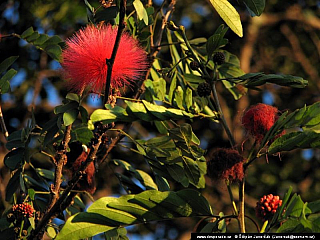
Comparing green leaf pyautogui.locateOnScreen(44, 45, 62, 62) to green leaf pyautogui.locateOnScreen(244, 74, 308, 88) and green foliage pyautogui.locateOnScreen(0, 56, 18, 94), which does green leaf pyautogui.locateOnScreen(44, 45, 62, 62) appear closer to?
green foliage pyautogui.locateOnScreen(0, 56, 18, 94)

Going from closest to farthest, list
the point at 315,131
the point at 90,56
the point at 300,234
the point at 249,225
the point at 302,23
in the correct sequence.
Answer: the point at 300,234, the point at 315,131, the point at 90,56, the point at 249,225, the point at 302,23

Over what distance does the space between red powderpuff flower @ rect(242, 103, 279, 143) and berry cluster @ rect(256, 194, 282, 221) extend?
0.19m

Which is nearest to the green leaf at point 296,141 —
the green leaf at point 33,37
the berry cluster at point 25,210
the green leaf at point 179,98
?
the green leaf at point 179,98

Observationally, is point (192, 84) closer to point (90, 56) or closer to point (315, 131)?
point (90, 56)

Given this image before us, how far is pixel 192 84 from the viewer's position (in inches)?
87.6

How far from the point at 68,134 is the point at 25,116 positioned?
10.3 ft

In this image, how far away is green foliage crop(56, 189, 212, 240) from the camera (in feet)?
5.06

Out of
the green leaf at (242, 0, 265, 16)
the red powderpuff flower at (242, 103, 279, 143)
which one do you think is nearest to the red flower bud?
the red powderpuff flower at (242, 103, 279, 143)

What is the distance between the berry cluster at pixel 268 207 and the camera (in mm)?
1679

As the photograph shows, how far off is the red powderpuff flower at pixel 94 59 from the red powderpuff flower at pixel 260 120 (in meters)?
0.38

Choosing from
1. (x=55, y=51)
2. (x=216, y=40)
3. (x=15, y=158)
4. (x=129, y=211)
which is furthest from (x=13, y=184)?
(x=216, y=40)

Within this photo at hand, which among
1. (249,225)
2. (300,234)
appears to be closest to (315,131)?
(300,234)

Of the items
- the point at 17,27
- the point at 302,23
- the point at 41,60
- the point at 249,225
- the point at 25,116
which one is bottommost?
the point at 249,225

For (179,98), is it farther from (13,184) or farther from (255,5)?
(13,184)
